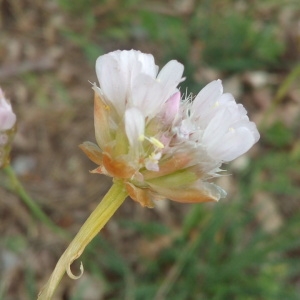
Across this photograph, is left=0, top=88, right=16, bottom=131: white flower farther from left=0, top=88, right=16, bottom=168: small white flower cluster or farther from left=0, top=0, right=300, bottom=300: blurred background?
left=0, top=0, right=300, bottom=300: blurred background

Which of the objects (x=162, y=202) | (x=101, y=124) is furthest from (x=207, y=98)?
(x=162, y=202)

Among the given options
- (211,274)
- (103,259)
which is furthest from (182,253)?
(103,259)

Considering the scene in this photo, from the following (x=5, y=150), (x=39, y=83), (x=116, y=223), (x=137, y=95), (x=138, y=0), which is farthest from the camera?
(x=138, y=0)

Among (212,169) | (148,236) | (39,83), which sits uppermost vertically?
(212,169)

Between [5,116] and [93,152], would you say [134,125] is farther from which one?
[5,116]

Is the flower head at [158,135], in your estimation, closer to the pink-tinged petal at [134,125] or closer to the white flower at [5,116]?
the pink-tinged petal at [134,125]

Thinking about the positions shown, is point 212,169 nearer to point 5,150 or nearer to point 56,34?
point 5,150
